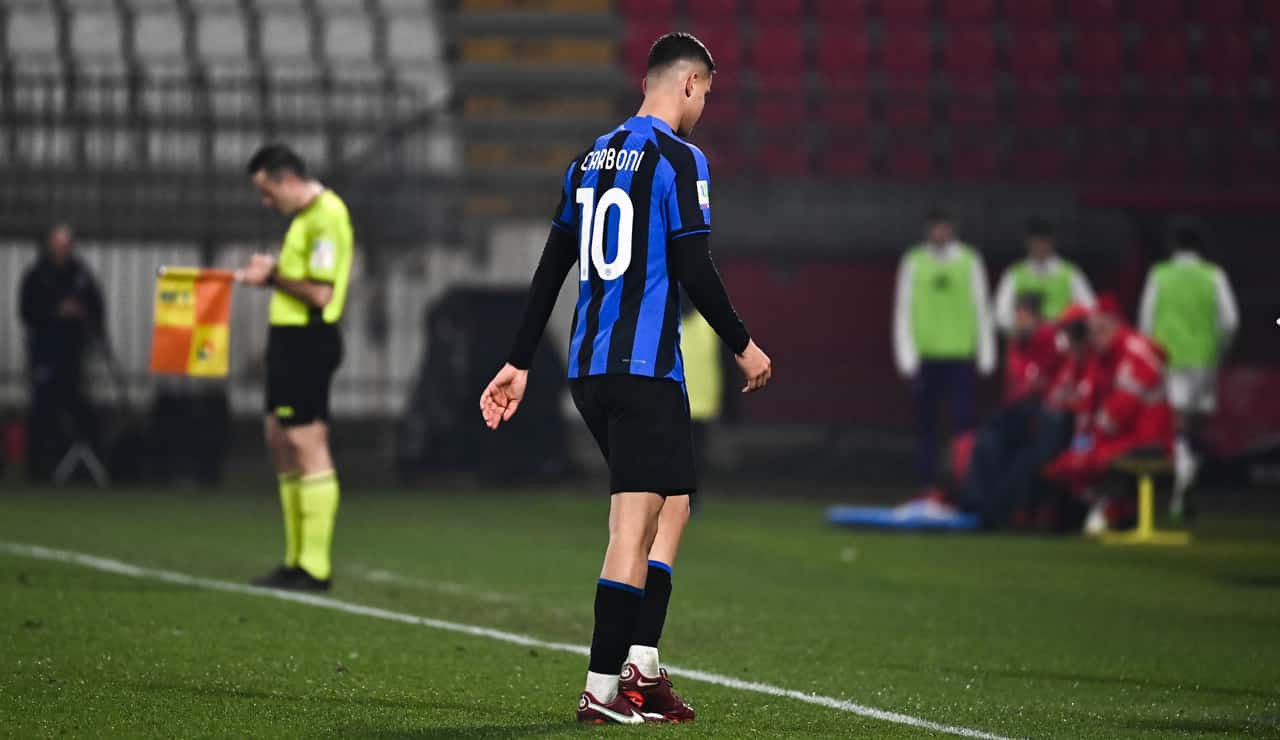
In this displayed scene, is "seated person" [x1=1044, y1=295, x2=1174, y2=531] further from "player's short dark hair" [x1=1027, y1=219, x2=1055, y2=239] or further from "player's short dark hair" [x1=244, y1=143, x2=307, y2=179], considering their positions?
"player's short dark hair" [x1=244, y1=143, x2=307, y2=179]

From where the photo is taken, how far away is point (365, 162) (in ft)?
64.4

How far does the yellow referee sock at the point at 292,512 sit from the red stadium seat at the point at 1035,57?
1805cm

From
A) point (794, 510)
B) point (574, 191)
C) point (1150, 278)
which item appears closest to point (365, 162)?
point (794, 510)

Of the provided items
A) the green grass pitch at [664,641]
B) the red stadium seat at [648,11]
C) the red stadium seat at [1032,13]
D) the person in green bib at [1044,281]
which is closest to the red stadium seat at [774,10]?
the red stadium seat at [648,11]

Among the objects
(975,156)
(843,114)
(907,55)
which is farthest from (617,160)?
(907,55)

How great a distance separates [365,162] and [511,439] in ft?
11.2

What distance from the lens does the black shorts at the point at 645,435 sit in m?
5.59

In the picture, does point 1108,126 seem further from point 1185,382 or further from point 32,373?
point 32,373

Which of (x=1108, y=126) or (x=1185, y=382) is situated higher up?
(x=1108, y=126)

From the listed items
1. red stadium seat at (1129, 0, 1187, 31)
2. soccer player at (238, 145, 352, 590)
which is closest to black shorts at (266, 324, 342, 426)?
soccer player at (238, 145, 352, 590)

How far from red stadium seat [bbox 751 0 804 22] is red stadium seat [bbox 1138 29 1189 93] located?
430 cm

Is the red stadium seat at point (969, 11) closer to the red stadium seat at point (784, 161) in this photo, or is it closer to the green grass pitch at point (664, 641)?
the red stadium seat at point (784, 161)

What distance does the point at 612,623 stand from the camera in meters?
5.61

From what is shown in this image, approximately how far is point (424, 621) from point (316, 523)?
49.1 inches
